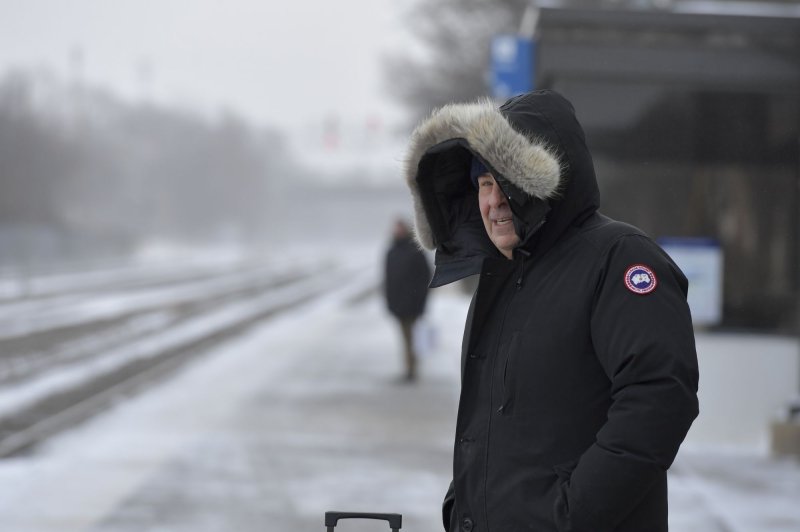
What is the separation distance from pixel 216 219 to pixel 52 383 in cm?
8791

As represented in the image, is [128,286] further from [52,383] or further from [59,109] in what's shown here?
[59,109]

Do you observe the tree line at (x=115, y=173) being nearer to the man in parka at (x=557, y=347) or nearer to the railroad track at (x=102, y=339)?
the railroad track at (x=102, y=339)

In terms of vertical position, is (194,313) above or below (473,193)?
below

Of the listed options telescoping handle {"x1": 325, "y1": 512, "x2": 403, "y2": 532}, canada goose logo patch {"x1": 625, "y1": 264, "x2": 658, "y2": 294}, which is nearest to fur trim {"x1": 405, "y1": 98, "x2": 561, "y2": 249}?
canada goose logo patch {"x1": 625, "y1": 264, "x2": 658, "y2": 294}

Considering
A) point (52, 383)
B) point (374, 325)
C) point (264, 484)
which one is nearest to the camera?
point (264, 484)

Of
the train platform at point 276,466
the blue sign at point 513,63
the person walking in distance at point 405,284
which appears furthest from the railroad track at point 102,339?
the blue sign at point 513,63

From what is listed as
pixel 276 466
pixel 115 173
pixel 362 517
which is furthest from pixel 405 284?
pixel 115 173

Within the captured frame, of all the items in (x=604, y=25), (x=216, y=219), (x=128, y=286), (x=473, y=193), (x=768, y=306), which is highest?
(x=604, y=25)

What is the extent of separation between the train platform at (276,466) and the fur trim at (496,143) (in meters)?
4.23

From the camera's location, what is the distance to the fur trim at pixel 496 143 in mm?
Result: 2488

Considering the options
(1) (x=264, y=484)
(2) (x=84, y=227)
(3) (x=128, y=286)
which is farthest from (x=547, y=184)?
(2) (x=84, y=227)

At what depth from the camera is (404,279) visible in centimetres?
1318

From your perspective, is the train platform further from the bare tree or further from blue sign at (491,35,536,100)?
the bare tree

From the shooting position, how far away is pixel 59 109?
2616 inches
